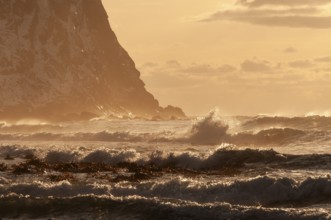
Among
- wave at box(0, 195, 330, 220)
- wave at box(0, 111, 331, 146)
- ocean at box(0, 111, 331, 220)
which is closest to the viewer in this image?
wave at box(0, 195, 330, 220)

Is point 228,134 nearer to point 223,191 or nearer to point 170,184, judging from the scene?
point 170,184

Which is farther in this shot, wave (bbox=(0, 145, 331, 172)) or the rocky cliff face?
the rocky cliff face

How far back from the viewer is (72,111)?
612ft

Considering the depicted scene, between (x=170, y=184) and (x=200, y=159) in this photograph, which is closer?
(x=170, y=184)

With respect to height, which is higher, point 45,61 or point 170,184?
point 45,61

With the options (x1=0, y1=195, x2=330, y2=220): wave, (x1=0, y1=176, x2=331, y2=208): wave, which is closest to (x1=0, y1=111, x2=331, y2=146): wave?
(x1=0, y1=176, x2=331, y2=208): wave

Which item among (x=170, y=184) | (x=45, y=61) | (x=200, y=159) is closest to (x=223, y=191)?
(x=170, y=184)

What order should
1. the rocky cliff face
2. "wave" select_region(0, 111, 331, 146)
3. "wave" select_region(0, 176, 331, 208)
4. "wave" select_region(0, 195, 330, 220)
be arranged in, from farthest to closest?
the rocky cliff face, "wave" select_region(0, 111, 331, 146), "wave" select_region(0, 176, 331, 208), "wave" select_region(0, 195, 330, 220)

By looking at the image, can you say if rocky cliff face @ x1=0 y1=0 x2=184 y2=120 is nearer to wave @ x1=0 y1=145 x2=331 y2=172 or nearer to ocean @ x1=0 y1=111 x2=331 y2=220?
ocean @ x1=0 y1=111 x2=331 y2=220

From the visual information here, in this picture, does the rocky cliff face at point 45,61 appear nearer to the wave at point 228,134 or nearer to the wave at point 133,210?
the wave at point 228,134

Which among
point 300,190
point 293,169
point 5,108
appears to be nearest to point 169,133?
point 293,169

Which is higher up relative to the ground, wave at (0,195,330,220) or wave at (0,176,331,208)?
wave at (0,176,331,208)

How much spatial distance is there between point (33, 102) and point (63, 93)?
10.7 metres

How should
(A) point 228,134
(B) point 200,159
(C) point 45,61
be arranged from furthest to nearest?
1. (C) point 45,61
2. (A) point 228,134
3. (B) point 200,159
